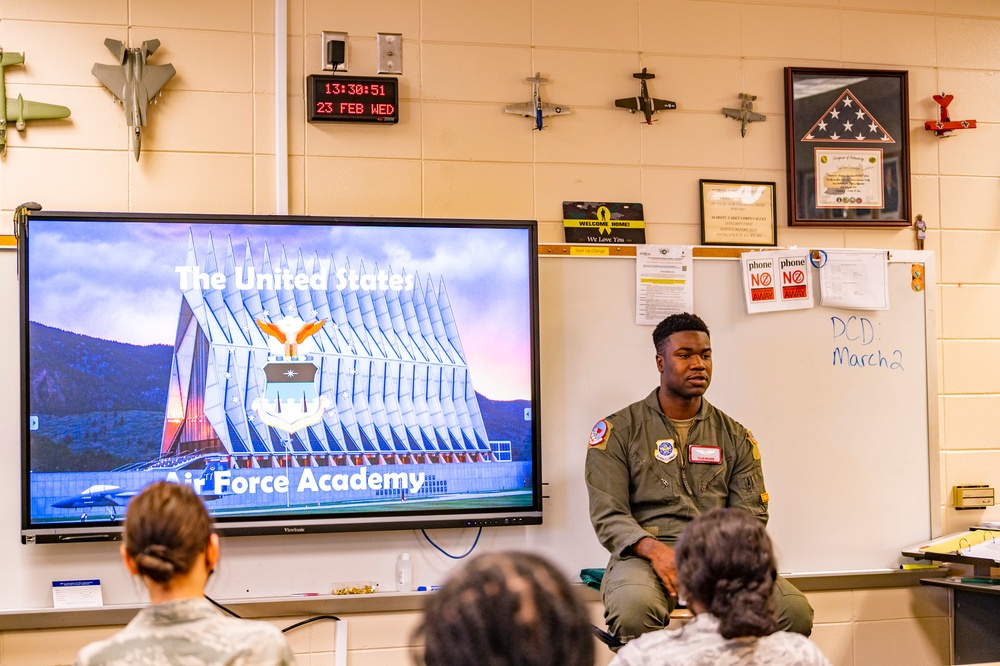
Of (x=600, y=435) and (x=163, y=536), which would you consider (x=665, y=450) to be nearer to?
(x=600, y=435)

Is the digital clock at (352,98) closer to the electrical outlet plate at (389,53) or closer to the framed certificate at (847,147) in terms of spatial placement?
the electrical outlet plate at (389,53)

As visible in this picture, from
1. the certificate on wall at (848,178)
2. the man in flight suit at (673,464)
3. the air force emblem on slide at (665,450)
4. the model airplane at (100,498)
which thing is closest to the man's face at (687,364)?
the man in flight suit at (673,464)

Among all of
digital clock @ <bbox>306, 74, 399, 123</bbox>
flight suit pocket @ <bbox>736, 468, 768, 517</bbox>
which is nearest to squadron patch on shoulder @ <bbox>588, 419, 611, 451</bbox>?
flight suit pocket @ <bbox>736, 468, 768, 517</bbox>

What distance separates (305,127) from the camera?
11.0ft

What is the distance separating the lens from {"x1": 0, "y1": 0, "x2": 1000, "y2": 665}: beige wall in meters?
3.24

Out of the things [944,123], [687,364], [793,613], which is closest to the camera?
[793,613]

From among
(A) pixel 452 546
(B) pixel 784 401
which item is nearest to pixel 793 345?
(B) pixel 784 401

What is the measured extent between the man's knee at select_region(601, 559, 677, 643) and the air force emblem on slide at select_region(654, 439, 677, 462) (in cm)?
39

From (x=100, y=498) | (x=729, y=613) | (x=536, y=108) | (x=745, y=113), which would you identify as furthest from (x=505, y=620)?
(x=745, y=113)

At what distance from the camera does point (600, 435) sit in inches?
123

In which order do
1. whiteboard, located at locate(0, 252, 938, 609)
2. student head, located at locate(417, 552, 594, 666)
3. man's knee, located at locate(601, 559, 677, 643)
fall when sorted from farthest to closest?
whiteboard, located at locate(0, 252, 938, 609)
man's knee, located at locate(601, 559, 677, 643)
student head, located at locate(417, 552, 594, 666)

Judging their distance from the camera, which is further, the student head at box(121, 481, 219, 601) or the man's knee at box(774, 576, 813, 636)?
the man's knee at box(774, 576, 813, 636)

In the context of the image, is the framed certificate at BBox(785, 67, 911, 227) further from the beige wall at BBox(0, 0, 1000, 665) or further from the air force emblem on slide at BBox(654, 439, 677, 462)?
the air force emblem on slide at BBox(654, 439, 677, 462)

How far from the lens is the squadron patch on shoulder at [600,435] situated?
3.12 meters
